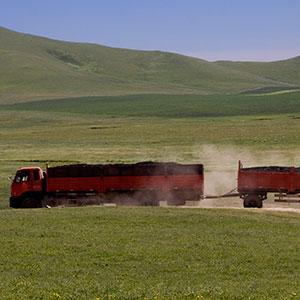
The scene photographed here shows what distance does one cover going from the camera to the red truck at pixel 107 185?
155ft

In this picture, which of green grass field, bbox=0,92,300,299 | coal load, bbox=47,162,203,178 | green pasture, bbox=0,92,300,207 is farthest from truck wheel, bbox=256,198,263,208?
green pasture, bbox=0,92,300,207

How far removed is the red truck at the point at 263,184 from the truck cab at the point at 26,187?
12.0m

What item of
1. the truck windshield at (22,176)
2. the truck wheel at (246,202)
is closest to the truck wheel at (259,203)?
the truck wheel at (246,202)

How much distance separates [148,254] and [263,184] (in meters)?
18.4

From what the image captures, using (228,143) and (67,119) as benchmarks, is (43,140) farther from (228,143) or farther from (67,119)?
(67,119)

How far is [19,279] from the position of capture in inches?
982

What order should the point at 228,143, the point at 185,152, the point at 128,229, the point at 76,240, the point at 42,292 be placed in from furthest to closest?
the point at 228,143
the point at 185,152
the point at 128,229
the point at 76,240
the point at 42,292

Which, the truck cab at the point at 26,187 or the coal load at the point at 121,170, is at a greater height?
the coal load at the point at 121,170

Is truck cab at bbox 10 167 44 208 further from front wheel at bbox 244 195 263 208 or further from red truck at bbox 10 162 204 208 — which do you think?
front wheel at bbox 244 195 263 208

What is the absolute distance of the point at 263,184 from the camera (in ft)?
152

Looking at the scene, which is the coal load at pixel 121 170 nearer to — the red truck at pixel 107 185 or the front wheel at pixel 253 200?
the red truck at pixel 107 185

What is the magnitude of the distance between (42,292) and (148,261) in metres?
7.39

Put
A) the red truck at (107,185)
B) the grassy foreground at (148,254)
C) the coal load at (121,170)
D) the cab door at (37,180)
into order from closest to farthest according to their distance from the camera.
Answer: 1. the grassy foreground at (148,254)
2. the red truck at (107,185)
3. the coal load at (121,170)
4. the cab door at (37,180)

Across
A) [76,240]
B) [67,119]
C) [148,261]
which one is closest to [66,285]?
[148,261]
